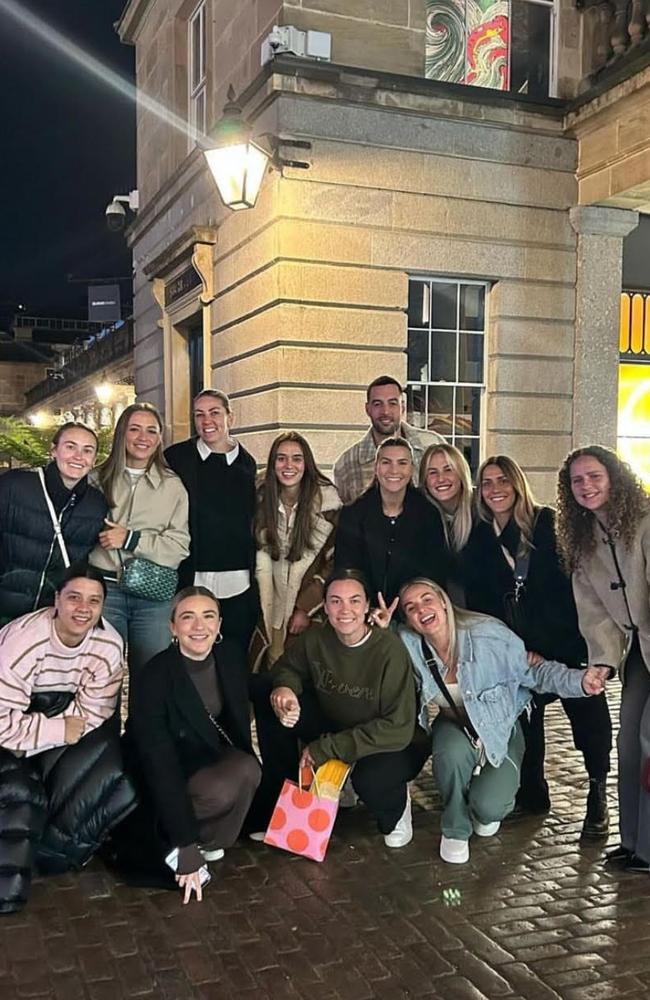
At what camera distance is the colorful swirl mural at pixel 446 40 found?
1017cm

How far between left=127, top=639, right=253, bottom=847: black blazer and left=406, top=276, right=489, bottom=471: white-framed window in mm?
6210

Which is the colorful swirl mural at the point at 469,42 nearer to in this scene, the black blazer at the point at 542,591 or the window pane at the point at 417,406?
the window pane at the point at 417,406

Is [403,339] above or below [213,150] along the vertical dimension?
below

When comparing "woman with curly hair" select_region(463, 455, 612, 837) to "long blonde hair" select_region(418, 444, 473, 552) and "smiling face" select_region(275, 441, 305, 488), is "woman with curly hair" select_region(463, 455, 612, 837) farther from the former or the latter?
"smiling face" select_region(275, 441, 305, 488)

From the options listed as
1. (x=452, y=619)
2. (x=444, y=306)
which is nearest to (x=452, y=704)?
(x=452, y=619)

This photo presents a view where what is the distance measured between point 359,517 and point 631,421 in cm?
666

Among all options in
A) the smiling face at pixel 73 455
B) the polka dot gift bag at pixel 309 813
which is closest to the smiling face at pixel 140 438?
the smiling face at pixel 73 455

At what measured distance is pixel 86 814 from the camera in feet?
14.0

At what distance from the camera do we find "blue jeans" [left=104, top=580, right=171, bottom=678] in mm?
5254

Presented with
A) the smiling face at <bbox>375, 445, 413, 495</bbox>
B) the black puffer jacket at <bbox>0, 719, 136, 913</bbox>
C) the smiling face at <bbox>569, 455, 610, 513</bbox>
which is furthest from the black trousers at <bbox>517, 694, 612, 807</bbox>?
the black puffer jacket at <bbox>0, 719, 136, 913</bbox>

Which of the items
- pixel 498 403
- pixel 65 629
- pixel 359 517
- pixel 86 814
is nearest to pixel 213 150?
pixel 498 403

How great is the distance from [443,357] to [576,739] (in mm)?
6113

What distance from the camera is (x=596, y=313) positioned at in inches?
413

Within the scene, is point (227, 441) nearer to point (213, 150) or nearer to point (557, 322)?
point (213, 150)
